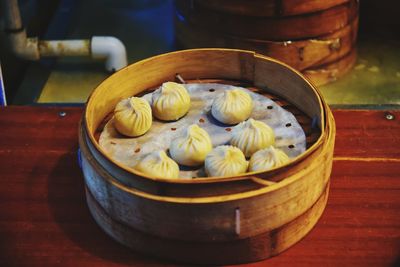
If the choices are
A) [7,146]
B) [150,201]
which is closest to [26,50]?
[7,146]

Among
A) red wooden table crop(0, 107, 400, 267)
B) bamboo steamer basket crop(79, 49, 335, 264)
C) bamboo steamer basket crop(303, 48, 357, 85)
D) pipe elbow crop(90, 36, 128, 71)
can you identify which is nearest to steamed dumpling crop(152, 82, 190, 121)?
bamboo steamer basket crop(79, 49, 335, 264)

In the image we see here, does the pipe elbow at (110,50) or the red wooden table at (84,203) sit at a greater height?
the red wooden table at (84,203)

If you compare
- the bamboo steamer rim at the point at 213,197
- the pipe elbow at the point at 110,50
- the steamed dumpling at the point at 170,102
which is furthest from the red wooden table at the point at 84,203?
the pipe elbow at the point at 110,50

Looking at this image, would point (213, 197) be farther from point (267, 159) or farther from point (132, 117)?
point (132, 117)

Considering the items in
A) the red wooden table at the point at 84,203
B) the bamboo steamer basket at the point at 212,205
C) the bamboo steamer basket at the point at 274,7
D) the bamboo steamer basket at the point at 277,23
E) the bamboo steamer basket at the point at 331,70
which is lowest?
the bamboo steamer basket at the point at 331,70

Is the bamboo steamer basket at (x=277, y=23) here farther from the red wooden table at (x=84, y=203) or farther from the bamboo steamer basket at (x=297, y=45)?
the red wooden table at (x=84, y=203)

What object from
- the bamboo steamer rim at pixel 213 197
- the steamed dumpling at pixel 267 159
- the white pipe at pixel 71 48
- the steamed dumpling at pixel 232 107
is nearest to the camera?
the bamboo steamer rim at pixel 213 197

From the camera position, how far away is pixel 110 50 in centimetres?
357

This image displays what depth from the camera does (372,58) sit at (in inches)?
148

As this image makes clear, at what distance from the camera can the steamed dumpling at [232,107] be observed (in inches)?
75.4

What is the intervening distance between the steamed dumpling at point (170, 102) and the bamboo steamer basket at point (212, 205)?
0.22 meters

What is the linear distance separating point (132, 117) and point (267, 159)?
48cm

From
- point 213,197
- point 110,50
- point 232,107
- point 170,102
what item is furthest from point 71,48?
point 213,197

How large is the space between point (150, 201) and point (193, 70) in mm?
763
